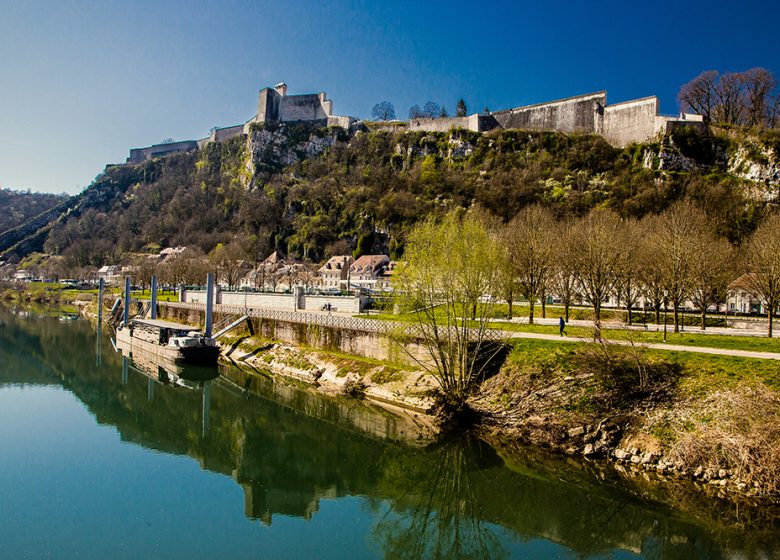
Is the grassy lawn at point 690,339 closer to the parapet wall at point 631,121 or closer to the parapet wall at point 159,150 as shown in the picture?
the parapet wall at point 631,121

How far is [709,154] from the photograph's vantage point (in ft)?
221

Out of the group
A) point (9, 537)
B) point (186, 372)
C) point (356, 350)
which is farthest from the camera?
point (186, 372)

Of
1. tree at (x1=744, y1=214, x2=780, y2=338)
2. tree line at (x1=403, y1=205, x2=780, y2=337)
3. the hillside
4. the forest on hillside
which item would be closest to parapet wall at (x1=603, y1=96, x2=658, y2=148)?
the hillside

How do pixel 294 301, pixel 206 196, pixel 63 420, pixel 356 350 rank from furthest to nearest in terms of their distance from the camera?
pixel 206 196
pixel 294 301
pixel 356 350
pixel 63 420

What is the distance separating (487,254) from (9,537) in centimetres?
1630

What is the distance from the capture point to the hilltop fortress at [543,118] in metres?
74.7

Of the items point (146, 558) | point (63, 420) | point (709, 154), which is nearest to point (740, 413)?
point (146, 558)

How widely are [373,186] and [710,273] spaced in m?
66.0

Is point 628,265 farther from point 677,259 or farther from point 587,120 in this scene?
point 587,120

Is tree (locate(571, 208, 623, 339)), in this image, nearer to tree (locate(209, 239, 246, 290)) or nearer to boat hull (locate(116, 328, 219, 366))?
boat hull (locate(116, 328, 219, 366))

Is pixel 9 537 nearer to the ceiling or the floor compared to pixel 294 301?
nearer to the floor

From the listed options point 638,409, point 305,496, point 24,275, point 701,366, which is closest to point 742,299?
point 701,366

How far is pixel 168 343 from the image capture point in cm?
3444

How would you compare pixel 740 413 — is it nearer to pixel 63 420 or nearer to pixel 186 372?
pixel 63 420
